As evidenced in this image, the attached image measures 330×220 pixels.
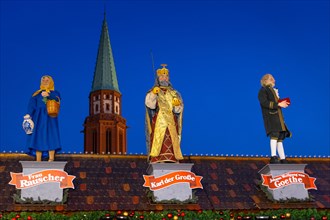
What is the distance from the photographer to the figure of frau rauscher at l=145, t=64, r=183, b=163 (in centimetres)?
1550

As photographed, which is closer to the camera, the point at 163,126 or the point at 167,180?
the point at 167,180

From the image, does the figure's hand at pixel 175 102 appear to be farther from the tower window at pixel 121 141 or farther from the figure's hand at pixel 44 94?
the tower window at pixel 121 141

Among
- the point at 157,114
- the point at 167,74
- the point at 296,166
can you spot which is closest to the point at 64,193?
the point at 157,114

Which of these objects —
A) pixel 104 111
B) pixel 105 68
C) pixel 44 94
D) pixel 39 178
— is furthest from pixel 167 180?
pixel 105 68

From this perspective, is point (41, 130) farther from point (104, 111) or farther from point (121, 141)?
point (104, 111)

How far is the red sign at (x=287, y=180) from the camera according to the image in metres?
15.6

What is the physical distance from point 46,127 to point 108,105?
2092 inches

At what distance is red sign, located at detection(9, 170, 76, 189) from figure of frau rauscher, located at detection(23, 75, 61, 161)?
1.96 feet

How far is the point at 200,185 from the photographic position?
15375 millimetres

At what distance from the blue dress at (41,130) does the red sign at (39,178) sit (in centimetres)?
82

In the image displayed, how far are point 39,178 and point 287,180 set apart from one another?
708 cm

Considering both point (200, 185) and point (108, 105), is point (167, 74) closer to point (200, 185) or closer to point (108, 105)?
point (200, 185)

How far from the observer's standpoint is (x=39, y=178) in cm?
1418

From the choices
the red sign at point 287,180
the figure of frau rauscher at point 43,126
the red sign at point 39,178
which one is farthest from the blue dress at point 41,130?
the red sign at point 287,180
